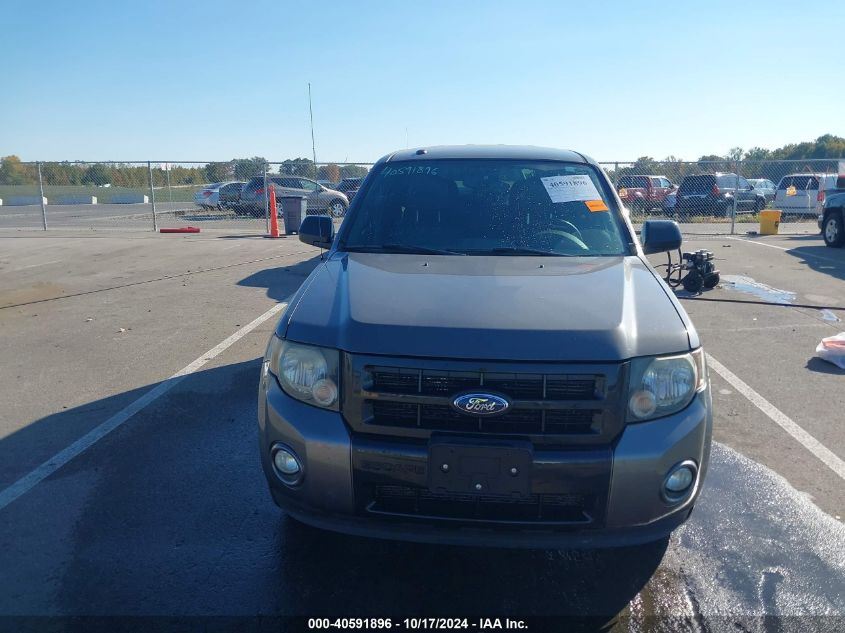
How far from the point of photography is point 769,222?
1859 cm

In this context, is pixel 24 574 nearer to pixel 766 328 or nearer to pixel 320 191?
pixel 766 328

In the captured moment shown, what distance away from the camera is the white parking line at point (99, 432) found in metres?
3.85

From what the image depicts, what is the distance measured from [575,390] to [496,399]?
0.31 m

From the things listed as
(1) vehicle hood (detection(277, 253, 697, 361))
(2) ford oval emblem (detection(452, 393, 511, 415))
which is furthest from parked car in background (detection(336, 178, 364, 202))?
(2) ford oval emblem (detection(452, 393, 511, 415))

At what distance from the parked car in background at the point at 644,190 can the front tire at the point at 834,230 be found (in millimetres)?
8021

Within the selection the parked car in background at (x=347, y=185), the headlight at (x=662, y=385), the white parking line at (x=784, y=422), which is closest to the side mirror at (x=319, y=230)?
the headlight at (x=662, y=385)

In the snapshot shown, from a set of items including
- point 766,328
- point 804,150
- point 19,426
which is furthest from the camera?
point 804,150

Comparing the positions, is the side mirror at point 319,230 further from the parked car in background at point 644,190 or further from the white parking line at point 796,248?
the parked car in background at point 644,190

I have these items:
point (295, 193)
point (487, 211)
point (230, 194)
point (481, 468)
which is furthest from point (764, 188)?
point (481, 468)

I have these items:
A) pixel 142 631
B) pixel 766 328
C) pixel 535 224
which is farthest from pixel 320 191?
pixel 142 631

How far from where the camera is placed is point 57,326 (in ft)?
25.1

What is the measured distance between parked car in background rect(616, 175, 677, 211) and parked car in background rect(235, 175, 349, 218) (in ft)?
31.0

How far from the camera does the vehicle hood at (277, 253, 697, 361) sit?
266cm

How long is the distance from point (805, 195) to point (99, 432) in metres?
25.6
